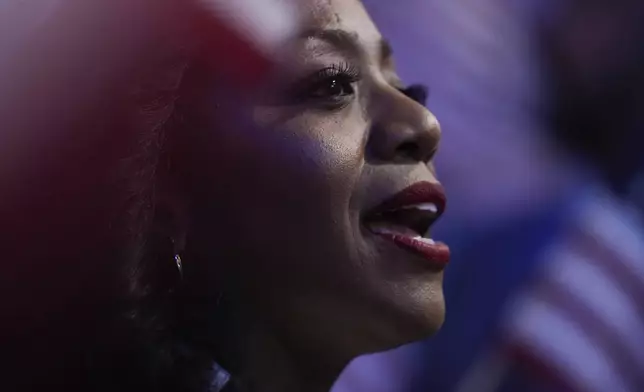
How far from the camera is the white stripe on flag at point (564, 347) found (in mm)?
913

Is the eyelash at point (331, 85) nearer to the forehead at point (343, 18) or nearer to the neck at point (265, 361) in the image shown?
the forehead at point (343, 18)

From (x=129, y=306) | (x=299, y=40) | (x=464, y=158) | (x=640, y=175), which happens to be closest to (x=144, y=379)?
(x=129, y=306)

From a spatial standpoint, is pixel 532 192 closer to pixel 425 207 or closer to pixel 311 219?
pixel 425 207

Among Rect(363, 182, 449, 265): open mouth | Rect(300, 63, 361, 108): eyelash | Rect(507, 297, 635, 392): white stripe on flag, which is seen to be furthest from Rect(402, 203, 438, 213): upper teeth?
Rect(507, 297, 635, 392): white stripe on flag

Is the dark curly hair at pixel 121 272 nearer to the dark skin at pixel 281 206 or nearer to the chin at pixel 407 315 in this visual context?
the dark skin at pixel 281 206

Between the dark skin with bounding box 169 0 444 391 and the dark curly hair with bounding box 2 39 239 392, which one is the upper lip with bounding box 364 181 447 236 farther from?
the dark curly hair with bounding box 2 39 239 392

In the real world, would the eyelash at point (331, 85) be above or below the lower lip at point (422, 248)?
above

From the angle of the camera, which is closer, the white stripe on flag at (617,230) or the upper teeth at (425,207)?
the upper teeth at (425,207)

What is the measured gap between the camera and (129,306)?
68 centimetres

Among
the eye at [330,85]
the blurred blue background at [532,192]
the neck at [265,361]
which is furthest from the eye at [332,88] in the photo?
the blurred blue background at [532,192]

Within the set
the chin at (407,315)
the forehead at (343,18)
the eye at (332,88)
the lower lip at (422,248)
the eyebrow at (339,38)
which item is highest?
the forehead at (343,18)

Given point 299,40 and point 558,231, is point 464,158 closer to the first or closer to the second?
point 558,231

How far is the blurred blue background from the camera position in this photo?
943mm

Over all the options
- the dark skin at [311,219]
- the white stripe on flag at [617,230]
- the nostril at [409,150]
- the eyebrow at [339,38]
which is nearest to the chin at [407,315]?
the dark skin at [311,219]
